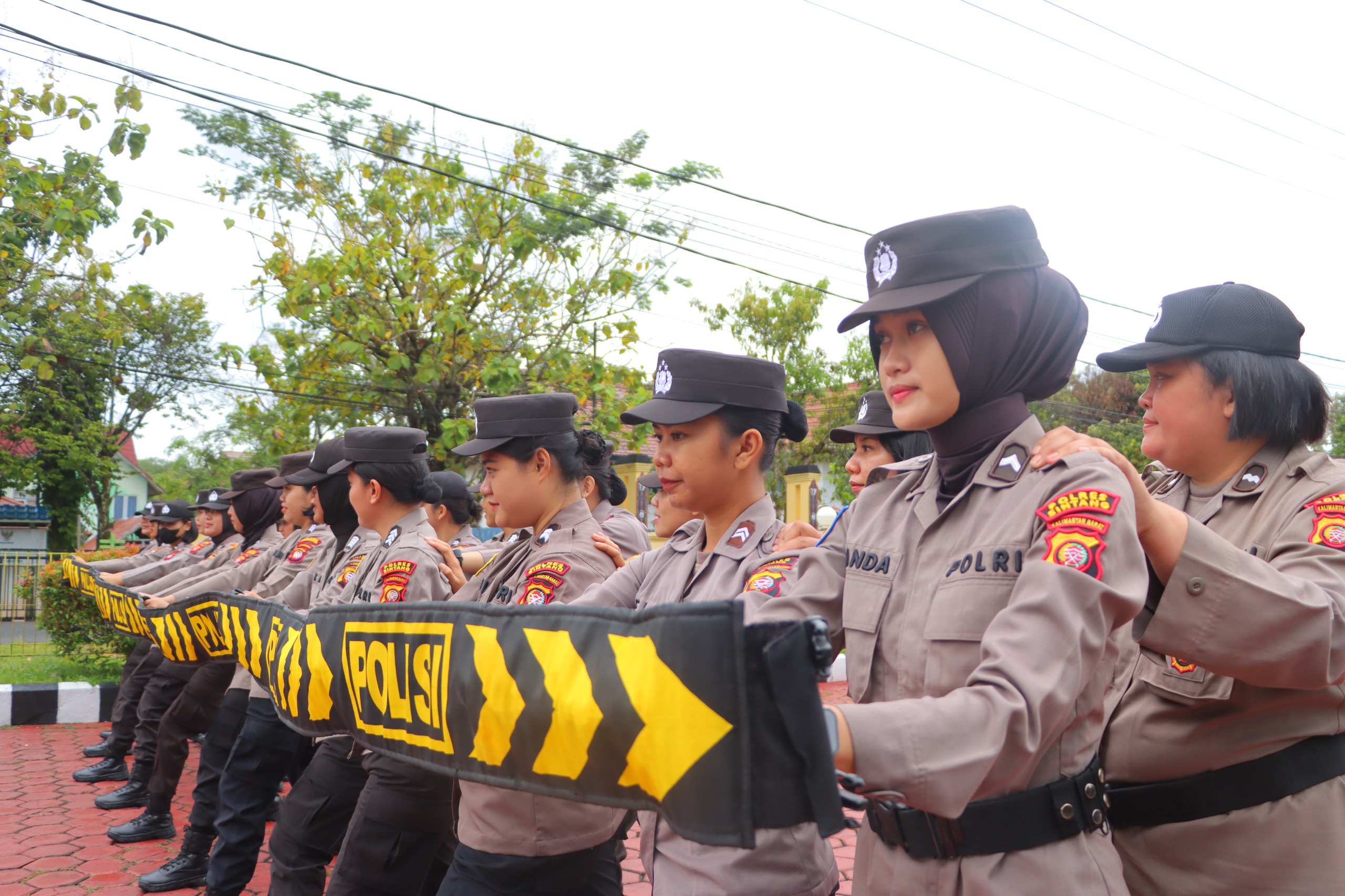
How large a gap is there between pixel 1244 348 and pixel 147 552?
37.7 ft

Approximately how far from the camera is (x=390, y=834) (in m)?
3.11

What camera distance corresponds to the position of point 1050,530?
139cm

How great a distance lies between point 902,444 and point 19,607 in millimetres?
11892

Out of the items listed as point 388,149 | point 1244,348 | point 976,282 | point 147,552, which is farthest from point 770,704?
point 388,149

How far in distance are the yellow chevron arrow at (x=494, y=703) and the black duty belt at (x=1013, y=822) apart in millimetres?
657

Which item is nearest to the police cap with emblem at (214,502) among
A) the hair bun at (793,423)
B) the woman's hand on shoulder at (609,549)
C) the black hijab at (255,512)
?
the black hijab at (255,512)

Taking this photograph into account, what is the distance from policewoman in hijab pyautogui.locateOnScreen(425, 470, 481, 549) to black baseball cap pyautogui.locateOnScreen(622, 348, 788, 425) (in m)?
3.72

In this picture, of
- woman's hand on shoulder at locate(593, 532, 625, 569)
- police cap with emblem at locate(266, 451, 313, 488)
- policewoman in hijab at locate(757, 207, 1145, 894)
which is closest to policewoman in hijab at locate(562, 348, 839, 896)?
woman's hand on shoulder at locate(593, 532, 625, 569)

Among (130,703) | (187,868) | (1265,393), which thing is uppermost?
(1265,393)

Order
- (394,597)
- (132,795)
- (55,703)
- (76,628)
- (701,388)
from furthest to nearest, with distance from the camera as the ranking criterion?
1. (76,628)
2. (55,703)
3. (132,795)
4. (394,597)
5. (701,388)

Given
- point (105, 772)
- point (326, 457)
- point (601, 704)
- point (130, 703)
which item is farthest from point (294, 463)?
point (601, 704)

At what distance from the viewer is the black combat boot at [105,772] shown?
684cm

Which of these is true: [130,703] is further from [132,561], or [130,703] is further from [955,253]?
[955,253]

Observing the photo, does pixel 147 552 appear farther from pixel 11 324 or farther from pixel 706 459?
pixel 706 459
